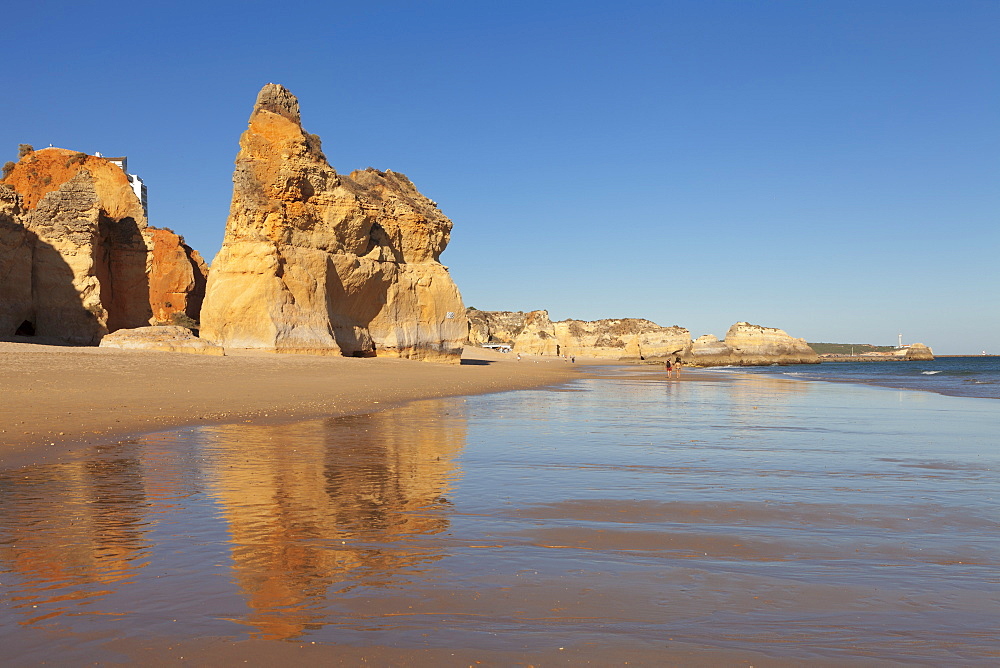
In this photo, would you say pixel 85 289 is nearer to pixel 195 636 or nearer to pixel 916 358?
pixel 195 636

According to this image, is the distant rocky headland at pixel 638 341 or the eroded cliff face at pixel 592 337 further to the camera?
the eroded cliff face at pixel 592 337

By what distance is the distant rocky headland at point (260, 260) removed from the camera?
2992 centimetres

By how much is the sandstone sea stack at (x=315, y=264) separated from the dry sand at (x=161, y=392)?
6.23 m

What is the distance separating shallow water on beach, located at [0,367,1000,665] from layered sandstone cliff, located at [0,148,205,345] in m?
30.6

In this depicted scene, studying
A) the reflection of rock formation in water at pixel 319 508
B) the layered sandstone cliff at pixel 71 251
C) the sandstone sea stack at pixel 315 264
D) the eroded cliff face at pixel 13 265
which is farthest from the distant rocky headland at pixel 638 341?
the reflection of rock formation in water at pixel 319 508

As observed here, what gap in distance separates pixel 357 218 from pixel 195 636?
32.7m

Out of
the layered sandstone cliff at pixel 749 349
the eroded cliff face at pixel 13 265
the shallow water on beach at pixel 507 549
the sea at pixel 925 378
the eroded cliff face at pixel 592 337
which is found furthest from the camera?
the eroded cliff face at pixel 592 337

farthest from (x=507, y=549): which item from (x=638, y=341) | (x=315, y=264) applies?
(x=638, y=341)

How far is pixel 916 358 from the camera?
12269 centimetres

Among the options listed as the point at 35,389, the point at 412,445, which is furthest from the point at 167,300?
the point at 412,445

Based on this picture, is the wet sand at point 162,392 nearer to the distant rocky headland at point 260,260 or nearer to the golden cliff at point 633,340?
the distant rocky headland at point 260,260

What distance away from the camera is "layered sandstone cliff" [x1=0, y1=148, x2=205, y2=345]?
109 ft

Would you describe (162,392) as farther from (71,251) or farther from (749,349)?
(749,349)

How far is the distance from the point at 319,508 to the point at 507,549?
184 centimetres
